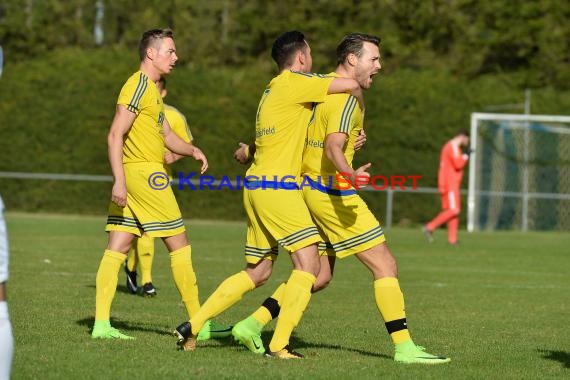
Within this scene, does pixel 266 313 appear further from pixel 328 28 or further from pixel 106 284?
pixel 328 28

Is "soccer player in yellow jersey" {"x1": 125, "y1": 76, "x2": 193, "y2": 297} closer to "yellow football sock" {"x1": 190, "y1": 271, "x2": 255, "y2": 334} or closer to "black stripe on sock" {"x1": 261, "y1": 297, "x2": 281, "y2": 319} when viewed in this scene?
"black stripe on sock" {"x1": 261, "y1": 297, "x2": 281, "y2": 319}

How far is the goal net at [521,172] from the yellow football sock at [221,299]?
19.5 meters

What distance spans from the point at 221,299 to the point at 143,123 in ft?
5.15

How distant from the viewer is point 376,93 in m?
27.6

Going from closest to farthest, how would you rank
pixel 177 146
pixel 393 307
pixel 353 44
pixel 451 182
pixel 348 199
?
pixel 393 307 → pixel 348 199 → pixel 353 44 → pixel 177 146 → pixel 451 182

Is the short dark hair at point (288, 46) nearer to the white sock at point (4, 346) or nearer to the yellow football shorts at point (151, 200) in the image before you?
the yellow football shorts at point (151, 200)

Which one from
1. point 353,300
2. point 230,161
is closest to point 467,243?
point 230,161

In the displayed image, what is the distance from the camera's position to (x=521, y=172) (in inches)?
1080

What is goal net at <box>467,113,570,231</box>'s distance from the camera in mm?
27234

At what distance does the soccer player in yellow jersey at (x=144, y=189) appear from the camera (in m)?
8.66

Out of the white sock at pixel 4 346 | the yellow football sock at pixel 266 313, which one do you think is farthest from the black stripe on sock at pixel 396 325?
the white sock at pixel 4 346

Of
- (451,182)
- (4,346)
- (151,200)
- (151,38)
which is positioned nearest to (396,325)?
(151,200)

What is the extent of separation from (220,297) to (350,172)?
129 cm

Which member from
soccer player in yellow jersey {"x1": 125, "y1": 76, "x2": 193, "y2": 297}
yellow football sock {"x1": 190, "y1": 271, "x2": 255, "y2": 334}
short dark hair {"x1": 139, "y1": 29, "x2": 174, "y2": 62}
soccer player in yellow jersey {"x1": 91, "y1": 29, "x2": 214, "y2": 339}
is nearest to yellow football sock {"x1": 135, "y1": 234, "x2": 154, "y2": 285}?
soccer player in yellow jersey {"x1": 125, "y1": 76, "x2": 193, "y2": 297}
